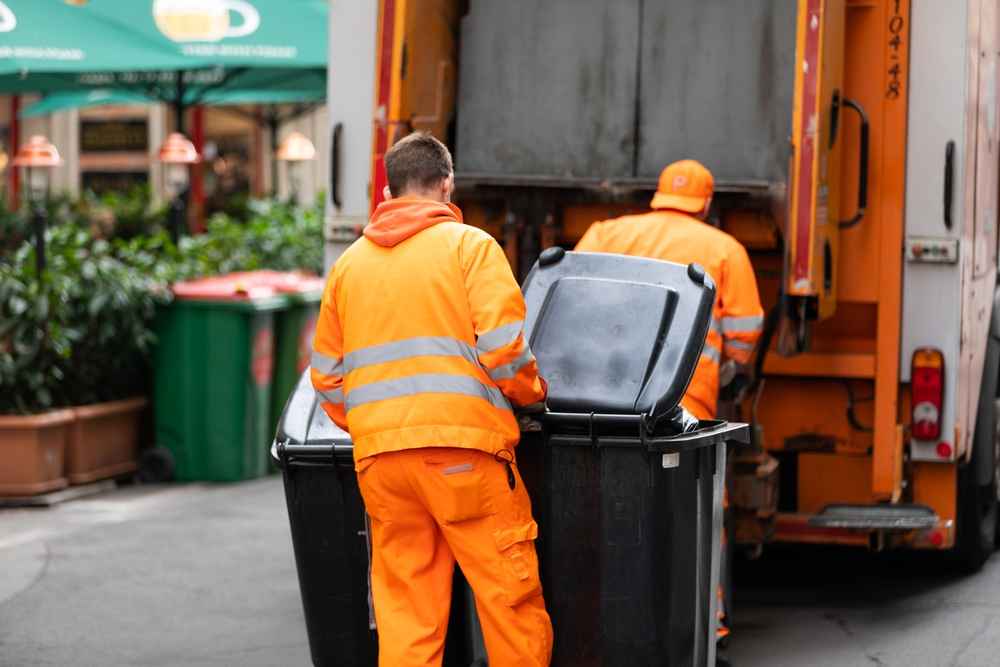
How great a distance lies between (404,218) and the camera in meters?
4.69

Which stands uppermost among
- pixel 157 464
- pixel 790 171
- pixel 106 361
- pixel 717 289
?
pixel 790 171

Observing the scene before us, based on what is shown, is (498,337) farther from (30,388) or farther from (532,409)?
(30,388)

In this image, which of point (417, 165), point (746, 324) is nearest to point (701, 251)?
point (746, 324)

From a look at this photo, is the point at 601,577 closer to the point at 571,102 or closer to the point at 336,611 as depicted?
the point at 336,611

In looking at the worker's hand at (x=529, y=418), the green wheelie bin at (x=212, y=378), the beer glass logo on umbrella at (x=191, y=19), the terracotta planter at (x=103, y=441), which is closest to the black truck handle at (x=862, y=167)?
the worker's hand at (x=529, y=418)

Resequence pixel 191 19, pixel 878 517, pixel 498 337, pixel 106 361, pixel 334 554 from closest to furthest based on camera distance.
Answer: pixel 498 337
pixel 334 554
pixel 878 517
pixel 106 361
pixel 191 19

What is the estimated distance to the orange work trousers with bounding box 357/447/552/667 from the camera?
4551mm

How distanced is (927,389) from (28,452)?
4699 millimetres

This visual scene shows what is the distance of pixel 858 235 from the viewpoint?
262 inches

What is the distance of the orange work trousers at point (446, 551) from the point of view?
4551 millimetres

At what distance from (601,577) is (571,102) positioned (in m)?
2.70

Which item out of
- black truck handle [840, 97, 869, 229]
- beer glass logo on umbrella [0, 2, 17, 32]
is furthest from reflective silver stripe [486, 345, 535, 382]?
beer glass logo on umbrella [0, 2, 17, 32]

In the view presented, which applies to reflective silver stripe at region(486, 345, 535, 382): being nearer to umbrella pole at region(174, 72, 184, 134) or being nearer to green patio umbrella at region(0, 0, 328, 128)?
green patio umbrella at region(0, 0, 328, 128)

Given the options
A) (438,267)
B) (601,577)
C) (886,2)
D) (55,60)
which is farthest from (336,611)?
(55,60)
